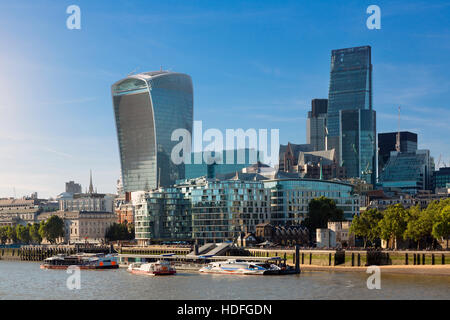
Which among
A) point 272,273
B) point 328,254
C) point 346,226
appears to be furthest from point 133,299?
point 346,226

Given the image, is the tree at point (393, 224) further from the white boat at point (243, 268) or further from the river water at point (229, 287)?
the white boat at point (243, 268)

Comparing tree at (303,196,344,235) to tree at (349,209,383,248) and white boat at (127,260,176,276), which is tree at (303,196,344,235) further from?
white boat at (127,260,176,276)

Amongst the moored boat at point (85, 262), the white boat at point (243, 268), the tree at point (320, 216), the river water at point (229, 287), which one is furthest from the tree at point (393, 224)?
the moored boat at point (85, 262)

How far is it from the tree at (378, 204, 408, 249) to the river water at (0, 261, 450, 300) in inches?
884

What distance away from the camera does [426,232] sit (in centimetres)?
13688

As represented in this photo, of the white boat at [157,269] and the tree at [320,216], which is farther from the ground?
the tree at [320,216]

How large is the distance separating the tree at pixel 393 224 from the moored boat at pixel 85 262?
53.4 meters

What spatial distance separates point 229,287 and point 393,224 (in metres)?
50.2

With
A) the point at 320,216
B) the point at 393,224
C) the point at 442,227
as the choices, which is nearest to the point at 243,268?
the point at 393,224

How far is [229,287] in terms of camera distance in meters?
101

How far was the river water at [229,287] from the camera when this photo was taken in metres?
90.6

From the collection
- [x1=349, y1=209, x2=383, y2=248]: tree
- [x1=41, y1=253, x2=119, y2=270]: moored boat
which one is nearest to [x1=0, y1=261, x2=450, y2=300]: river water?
[x1=41, y1=253, x2=119, y2=270]: moored boat
